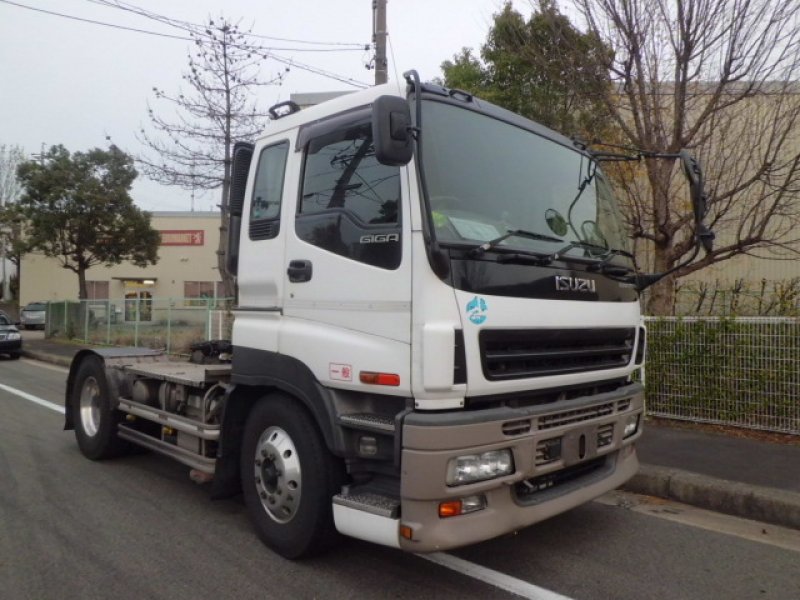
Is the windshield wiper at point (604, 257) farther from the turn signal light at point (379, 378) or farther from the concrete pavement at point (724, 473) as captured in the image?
the concrete pavement at point (724, 473)

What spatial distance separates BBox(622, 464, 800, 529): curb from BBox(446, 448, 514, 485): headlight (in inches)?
106

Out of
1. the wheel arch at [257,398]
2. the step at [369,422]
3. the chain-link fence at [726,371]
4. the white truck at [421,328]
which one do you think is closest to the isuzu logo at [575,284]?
the white truck at [421,328]

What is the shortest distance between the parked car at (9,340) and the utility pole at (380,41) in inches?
520

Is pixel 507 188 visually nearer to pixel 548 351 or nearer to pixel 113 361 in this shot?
pixel 548 351

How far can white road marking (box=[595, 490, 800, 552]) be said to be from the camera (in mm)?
4585

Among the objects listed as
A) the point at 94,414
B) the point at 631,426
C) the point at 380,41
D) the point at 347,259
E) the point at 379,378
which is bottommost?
the point at 94,414

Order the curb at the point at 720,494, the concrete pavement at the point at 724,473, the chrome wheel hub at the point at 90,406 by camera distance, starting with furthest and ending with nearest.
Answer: the chrome wheel hub at the point at 90,406 < the concrete pavement at the point at 724,473 < the curb at the point at 720,494

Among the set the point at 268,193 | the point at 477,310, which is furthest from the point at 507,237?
the point at 268,193

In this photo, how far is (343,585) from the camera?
12.1 ft

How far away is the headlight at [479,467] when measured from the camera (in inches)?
126

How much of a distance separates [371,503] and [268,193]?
2.16m

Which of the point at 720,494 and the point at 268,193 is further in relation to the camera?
the point at 720,494

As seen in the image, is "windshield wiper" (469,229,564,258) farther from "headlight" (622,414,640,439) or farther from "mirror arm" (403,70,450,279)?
"headlight" (622,414,640,439)

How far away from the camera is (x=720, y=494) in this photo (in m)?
5.14
